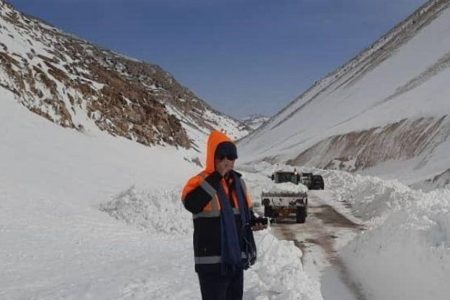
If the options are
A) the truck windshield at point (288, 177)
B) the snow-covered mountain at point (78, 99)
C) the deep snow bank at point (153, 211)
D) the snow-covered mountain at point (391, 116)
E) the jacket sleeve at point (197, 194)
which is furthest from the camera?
the snow-covered mountain at point (391, 116)

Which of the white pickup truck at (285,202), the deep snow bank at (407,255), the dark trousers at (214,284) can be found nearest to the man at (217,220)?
the dark trousers at (214,284)

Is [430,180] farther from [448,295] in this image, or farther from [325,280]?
[448,295]

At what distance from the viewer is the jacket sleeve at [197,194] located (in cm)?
479

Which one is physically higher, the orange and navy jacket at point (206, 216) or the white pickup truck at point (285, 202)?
the white pickup truck at point (285, 202)

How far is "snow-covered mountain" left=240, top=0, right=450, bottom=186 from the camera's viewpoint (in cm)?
4716

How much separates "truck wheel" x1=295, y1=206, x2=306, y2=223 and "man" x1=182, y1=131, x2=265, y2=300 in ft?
54.1

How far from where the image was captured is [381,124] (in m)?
62.1

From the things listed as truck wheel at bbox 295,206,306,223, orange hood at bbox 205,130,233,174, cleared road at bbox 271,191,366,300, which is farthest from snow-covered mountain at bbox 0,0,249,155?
orange hood at bbox 205,130,233,174

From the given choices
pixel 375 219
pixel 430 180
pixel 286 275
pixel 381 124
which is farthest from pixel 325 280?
pixel 381 124

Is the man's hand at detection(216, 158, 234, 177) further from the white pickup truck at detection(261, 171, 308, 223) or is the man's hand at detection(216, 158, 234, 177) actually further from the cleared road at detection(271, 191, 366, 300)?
the white pickup truck at detection(261, 171, 308, 223)

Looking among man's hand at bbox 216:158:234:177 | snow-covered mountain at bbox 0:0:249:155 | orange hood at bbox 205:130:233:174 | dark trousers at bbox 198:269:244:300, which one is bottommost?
dark trousers at bbox 198:269:244:300

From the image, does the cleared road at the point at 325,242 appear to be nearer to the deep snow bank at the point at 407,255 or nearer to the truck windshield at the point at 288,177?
the deep snow bank at the point at 407,255

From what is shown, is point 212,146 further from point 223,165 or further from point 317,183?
point 317,183

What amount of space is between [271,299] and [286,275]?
0.89 meters
